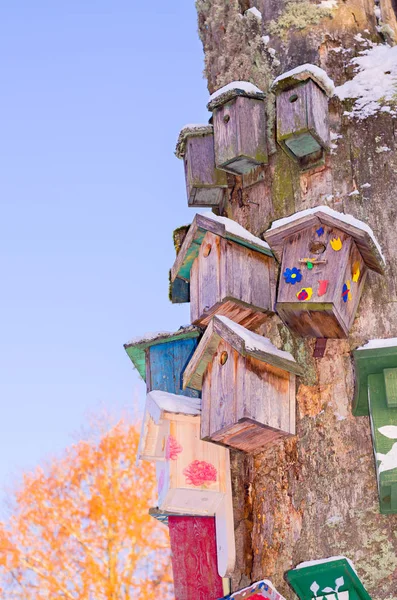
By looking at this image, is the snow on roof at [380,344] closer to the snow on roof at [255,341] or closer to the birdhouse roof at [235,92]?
the snow on roof at [255,341]

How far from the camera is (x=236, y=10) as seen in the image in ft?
15.1

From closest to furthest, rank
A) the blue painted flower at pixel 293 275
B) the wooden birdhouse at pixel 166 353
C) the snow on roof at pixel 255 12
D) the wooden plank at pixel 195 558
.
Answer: the blue painted flower at pixel 293 275 < the wooden plank at pixel 195 558 < the snow on roof at pixel 255 12 < the wooden birdhouse at pixel 166 353

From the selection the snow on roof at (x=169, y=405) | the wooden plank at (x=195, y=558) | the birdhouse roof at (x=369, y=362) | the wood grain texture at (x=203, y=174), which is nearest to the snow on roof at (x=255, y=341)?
the birdhouse roof at (x=369, y=362)

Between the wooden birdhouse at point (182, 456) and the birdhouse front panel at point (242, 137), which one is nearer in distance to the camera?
the wooden birdhouse at point (182, 456)

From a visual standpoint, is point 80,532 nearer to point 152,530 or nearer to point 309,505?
point 152,530

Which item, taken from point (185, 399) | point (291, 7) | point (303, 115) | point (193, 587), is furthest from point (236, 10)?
point (193, 587)

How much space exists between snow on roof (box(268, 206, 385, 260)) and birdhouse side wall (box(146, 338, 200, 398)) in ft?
4.36

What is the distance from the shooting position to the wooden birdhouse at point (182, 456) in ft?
12.7

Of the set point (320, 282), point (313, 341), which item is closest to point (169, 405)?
point (313, 341)

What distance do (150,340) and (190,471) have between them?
1205mm

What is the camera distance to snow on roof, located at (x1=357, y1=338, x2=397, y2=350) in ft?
10.6

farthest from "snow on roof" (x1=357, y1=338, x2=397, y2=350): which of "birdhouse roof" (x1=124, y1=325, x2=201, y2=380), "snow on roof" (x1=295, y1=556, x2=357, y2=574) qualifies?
"birdhouse roof" (x1=124, y1=325, x2=201, y2=380)

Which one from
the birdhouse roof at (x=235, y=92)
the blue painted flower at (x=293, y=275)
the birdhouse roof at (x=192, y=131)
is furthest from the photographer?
the birdhouse roof at (x=192, y=131)

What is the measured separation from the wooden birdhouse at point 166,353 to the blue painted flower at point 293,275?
1.22 meters
